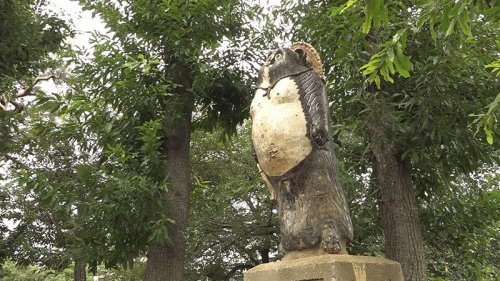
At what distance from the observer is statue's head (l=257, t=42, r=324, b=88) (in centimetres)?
438

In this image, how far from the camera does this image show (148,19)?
7.48 meters

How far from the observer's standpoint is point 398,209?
6422mm

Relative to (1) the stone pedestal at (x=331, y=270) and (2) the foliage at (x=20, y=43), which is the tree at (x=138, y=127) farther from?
(1) the stone pedestal at (x=331, y=270)

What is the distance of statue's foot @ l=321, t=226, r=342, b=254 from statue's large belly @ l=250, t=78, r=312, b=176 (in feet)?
2.03

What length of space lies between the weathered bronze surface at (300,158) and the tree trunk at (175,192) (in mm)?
3094

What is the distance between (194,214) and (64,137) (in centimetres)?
369

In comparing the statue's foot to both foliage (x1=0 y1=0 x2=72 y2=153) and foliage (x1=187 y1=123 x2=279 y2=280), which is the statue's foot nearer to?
foliage (x1=0 y1=0 x2=72 y2=153)

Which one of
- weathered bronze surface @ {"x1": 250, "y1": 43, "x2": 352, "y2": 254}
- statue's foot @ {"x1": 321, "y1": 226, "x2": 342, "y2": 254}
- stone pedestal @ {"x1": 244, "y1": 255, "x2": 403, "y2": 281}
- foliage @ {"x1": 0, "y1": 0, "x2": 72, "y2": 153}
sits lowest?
stone pedestal @ {"x1": 244, "y1": 255, "x2": 403, "y2": 281}

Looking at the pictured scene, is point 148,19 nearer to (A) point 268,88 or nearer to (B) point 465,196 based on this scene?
(A) point 268,88

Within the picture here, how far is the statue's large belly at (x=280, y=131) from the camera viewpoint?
4.01 m

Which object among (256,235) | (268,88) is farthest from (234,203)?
(268,88)

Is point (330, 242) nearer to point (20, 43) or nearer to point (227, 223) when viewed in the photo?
point (20, 43)

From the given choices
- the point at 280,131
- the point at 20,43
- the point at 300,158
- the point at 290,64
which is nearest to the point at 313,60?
the point at 290,64

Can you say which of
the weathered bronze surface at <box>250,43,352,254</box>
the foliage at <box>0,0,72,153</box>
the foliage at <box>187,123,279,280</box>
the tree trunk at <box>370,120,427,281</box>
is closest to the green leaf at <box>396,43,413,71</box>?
the weathered bronze surface at <box>250,43,352,254</box>
